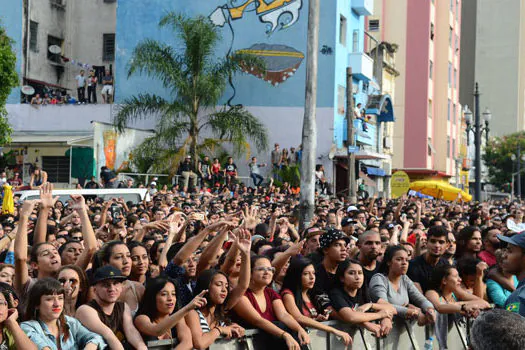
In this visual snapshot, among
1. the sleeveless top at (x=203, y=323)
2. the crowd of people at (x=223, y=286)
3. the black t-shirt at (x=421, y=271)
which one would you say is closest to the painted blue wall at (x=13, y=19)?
the crowd of people at (x=223, y=286)

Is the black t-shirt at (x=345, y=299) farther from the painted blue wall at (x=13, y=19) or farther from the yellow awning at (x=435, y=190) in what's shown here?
the yellow awning at (x=435, y=190)

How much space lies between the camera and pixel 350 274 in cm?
847

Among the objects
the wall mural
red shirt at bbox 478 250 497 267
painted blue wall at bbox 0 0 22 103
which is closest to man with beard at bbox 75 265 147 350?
red shirt at bbox 478 250 497 267

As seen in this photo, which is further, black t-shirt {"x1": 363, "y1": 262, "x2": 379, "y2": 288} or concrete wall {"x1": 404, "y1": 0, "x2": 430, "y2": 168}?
concrete wall {"x1": 404, "y1": 0, "x2": 430, "y2": 168}

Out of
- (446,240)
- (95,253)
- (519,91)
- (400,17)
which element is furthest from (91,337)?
(519,91)

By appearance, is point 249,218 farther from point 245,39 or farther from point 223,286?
point 245,39

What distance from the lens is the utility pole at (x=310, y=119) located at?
58.9 ft

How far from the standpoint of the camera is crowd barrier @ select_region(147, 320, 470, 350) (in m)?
7.72

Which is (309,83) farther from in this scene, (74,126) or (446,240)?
(74,126)

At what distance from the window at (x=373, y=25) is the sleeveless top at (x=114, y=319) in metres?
48.7

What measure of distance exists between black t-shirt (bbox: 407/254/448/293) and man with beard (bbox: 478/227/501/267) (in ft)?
5.30

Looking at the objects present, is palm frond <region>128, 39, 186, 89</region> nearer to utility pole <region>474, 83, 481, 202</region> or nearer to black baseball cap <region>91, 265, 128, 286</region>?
utility pole <region>474, 83, 481, 202</region>

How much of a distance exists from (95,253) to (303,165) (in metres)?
10.8

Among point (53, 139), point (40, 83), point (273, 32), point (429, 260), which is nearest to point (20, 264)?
point (429, 260)
